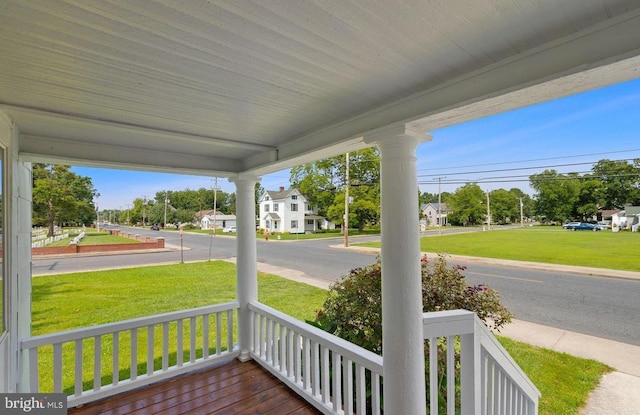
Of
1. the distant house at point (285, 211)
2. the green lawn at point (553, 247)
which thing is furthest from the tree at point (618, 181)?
the distant house at point (285, 211)

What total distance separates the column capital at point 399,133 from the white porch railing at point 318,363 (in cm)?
142

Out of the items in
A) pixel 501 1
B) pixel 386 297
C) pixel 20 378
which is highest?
pixel 501 1

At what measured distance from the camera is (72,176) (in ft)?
30.8

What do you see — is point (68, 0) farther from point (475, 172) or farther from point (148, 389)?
point (475, 172)

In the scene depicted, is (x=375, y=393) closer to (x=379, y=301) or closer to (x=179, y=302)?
(x=379, y=301)

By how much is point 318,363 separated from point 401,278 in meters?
1.39

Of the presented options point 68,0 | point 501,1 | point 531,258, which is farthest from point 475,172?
point 68,0

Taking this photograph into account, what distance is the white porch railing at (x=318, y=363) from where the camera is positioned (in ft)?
6.51

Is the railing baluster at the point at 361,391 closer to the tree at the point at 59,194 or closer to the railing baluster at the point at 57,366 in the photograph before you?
the railing baluster at the point at 57,366

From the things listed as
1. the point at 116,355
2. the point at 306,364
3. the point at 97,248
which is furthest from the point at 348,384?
the point at 97,248

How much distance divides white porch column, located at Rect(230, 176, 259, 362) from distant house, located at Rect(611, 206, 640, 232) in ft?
20.4

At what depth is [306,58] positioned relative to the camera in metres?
1.10

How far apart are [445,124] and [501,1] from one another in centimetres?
67

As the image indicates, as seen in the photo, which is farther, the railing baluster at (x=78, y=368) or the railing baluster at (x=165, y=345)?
the railing baluster at (x=165, y=345)
